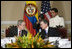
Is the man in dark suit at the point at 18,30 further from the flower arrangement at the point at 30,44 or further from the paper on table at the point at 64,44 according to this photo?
the flower arrangement at the point at 30,44

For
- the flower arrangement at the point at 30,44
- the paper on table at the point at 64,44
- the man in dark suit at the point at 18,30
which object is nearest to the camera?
the flower arrangement at the point at 30,44

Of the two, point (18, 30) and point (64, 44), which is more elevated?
point (18, 30)

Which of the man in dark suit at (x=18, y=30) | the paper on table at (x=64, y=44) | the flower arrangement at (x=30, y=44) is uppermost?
the man in dark suit at (x=18, y=30)

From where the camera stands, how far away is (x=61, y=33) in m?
3.34

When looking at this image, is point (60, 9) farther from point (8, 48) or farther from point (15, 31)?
point (8, 48)

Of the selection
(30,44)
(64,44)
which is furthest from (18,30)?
(30,44)

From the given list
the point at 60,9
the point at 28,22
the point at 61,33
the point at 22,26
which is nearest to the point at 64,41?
the point at 61,33

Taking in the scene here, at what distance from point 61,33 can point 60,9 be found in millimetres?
4183

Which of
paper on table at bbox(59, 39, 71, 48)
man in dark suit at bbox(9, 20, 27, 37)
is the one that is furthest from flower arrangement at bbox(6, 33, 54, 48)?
man in dark suit at bbox(9, 20, 27, 37)

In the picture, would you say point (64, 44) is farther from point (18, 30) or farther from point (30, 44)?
point (18, 30)

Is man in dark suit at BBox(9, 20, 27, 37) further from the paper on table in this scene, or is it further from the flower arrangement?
the flower arrangement

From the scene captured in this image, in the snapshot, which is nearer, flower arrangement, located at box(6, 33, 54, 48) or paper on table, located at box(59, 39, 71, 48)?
flower arrangement, located at box(6, 33, 54, 48)

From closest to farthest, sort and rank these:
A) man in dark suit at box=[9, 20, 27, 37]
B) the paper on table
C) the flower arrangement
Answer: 1. the flower arrangement
2. the paper on table
3. man in dark suit at box=[9, 20, 27, 37]

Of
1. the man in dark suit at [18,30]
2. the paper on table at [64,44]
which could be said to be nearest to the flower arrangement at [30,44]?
the paper on table at [64,44]
